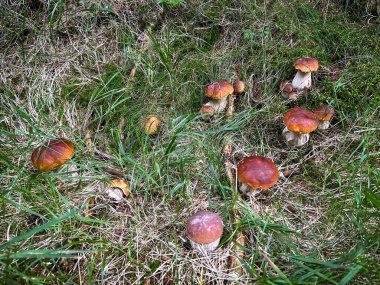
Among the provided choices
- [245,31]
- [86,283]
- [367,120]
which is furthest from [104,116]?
[367,120]

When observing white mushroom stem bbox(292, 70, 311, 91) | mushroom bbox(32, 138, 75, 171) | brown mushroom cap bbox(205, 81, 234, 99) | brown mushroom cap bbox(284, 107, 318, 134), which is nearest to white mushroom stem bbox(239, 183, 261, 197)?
brown mushroom cap bbox(284, 107, 318, 134)

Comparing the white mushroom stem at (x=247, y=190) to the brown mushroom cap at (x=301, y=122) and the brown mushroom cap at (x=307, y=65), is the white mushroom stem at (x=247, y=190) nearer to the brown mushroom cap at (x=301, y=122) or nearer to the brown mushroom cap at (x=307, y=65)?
the brown mushroom cap at (x=301, y=122)

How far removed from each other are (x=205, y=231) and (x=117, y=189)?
0.88m

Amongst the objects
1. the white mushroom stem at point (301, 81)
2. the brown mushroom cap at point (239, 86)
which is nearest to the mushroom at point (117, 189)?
the brown mushroom cap at point (239, 86)

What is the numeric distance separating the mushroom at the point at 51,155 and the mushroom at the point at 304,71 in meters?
2.42

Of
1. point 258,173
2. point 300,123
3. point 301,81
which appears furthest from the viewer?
point 301,81

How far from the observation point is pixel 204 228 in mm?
2176

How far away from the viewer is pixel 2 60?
146 inches

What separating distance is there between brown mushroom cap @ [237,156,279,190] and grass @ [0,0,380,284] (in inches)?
7.9

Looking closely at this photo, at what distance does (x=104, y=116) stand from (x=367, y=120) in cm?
264

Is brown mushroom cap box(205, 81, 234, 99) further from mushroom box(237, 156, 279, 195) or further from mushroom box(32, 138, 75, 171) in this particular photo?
mushroom box(32, 138, 75, 171)

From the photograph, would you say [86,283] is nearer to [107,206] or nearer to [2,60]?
[107,206]

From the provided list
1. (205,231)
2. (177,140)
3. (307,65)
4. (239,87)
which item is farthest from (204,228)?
(307,65)

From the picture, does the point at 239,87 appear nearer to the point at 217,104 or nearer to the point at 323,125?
the point at 217,104
